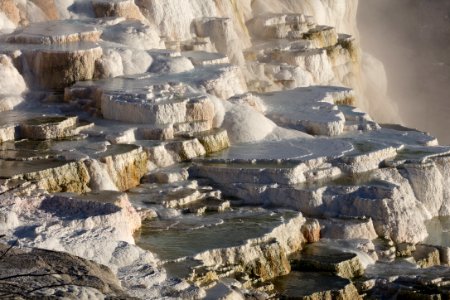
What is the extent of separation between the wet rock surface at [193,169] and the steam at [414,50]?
12.2 m

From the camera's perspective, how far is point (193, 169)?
1773 centimetres

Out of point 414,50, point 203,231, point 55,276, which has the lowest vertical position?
point 203,231

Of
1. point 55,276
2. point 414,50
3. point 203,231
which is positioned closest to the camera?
point 55,276

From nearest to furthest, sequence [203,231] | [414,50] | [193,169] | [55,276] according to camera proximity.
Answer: [55,276]
[203,231]
[193,169]
[414,50]

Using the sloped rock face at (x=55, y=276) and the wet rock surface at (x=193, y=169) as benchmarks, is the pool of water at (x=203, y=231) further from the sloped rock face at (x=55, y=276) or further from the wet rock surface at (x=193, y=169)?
the sloped rock face at (x=55, y=276)

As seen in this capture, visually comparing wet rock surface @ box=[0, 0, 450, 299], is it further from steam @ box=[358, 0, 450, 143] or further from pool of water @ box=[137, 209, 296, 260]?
steam @ box=[358, 0, 450, 143]

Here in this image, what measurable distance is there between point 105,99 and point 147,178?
2081 mm

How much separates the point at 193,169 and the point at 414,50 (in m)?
21.1

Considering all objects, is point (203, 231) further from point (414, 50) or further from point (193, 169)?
point (414, 50)

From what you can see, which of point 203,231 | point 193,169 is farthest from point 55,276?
point 193,169

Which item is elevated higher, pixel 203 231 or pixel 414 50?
pixel 414 50

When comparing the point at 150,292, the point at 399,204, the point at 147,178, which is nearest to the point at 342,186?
the point at 399,204

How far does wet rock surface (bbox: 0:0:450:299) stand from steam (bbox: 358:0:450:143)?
40.0 feet

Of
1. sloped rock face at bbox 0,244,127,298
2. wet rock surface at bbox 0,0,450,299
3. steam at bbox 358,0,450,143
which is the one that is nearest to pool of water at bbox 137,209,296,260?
wet rock surface at bbox 0,0,450,299
